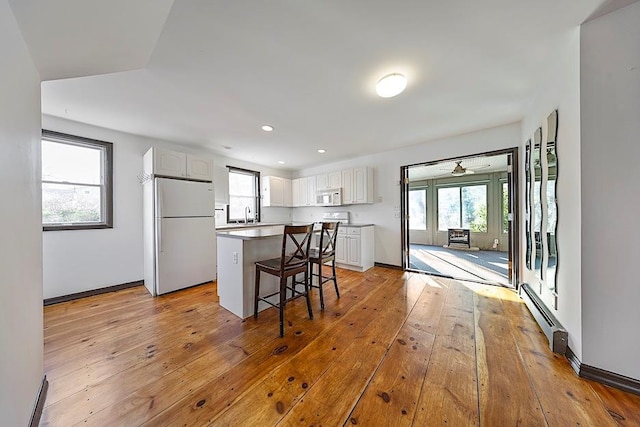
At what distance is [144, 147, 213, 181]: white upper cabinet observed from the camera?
3232 mm

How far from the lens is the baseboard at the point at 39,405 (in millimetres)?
1196

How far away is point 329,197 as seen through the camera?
5.24 meters

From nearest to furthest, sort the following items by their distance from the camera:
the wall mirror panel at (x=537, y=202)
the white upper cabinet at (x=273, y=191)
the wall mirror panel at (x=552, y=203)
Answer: the wall mirror panel at (x=552, y=203), the wall mirror panel at (x=537, y=202), the white upper cabinet at (x=273, y=191)

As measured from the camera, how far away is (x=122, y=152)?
11.4ft

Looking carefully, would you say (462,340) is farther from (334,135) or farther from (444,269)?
(334,135)

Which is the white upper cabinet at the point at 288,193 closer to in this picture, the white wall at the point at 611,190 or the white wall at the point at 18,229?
the white wall at the point at 18,229

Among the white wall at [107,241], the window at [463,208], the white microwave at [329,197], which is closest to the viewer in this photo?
the white wall at [107,241]

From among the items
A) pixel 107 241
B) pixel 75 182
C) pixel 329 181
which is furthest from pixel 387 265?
pixel 75 182

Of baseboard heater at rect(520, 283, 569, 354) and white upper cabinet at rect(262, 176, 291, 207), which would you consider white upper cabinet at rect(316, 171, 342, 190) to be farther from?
baseboard heater at rect(520, 283, 569, 354)

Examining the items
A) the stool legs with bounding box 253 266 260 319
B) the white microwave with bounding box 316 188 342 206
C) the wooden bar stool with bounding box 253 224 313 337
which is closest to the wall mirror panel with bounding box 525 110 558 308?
the wooden bar stool with bounding box 253 224 313 337

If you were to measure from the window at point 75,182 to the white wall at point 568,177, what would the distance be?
17.3 ft

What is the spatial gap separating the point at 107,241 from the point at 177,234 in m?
1.02

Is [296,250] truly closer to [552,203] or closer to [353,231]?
[353,231]

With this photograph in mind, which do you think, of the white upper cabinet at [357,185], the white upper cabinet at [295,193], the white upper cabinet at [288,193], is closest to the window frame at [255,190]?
the white upper cabinet at [288,193]
